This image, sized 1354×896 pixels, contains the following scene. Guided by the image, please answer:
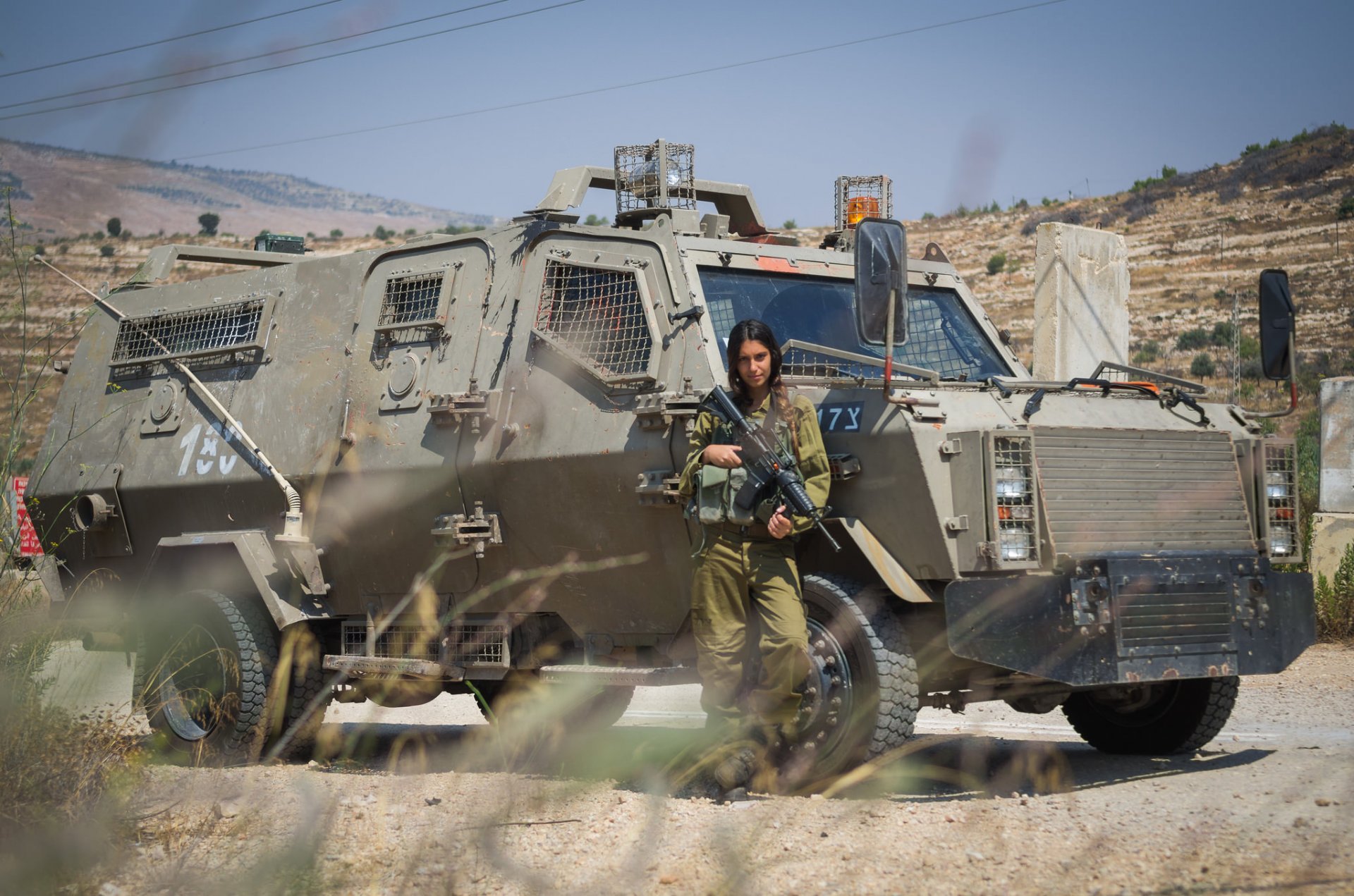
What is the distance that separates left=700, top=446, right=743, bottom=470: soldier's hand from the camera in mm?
5488

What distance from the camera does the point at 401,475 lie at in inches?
285

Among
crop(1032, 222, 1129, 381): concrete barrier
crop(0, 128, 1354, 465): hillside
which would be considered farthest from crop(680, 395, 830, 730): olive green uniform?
crop(0, 128, 1354, 465): hillside

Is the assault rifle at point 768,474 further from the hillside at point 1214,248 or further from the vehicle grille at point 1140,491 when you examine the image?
the hillside at point 1214,248

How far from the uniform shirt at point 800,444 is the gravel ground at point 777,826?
1089 mm

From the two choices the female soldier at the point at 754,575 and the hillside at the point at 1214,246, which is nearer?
the female soldier at the point at 754,575

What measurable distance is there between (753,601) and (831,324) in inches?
66.2

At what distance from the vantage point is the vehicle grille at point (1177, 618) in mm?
5438

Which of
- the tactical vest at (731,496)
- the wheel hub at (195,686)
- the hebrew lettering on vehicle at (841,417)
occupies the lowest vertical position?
the wheel hub at (195,686)

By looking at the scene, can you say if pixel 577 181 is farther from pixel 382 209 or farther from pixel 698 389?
pixel 382 209

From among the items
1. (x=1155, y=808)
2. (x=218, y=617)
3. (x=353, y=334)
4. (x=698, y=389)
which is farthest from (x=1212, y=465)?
(x=218, y=617)

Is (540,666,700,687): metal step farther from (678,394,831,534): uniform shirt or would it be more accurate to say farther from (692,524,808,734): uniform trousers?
(678,394,831,534): uniform shirt

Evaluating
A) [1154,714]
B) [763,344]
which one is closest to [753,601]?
[763,344]

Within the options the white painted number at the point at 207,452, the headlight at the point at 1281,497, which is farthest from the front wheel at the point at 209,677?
the headlight at the point at 1281,497

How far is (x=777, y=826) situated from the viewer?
16.3 feet
